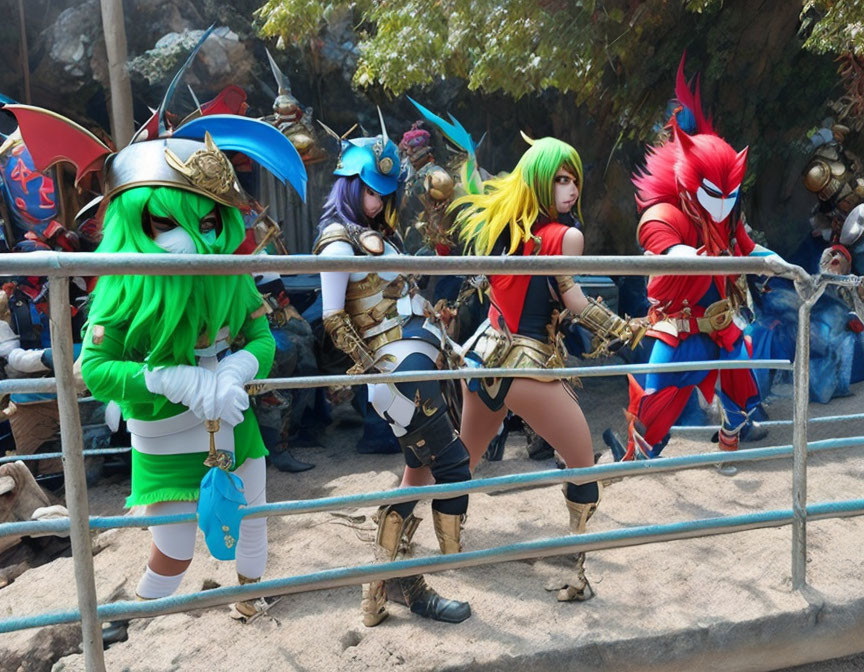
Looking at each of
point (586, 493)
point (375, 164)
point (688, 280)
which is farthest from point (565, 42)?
point (586, 493)

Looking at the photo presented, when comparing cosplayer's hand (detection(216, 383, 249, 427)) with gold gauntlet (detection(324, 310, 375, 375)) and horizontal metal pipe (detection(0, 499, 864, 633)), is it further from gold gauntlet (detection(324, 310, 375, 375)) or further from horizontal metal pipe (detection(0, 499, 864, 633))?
gold gauntlet (detection(324, 310, 375, 375))

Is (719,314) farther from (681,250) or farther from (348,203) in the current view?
(348,203)

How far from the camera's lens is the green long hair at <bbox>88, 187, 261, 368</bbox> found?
2.20 metres

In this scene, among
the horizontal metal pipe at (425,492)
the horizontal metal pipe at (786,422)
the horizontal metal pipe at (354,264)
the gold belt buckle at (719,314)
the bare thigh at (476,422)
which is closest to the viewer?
the horizontal metal pipe at (354,264)

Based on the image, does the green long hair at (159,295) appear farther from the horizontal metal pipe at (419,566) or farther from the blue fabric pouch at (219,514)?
the horizontal metal pipe at (419,566)

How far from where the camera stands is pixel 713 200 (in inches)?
149

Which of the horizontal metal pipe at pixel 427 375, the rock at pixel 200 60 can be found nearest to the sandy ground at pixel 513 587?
the horizontal metal pipe at pixel 427 375

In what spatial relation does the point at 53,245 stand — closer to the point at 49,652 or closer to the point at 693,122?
the point at 49,652

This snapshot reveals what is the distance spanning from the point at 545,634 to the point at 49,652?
5.31ft

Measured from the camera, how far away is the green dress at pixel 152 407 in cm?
215

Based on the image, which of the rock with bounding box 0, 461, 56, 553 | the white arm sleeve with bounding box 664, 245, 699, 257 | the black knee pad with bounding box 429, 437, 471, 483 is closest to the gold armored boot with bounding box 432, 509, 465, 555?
the black knee pad with bounding box 429, 437, 471, 483

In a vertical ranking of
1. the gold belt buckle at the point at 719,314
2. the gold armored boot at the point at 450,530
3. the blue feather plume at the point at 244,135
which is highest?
the blue feather plume at the point at 244,135

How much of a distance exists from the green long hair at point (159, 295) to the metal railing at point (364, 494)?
0.80ft

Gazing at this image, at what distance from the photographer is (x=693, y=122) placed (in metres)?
4.53
